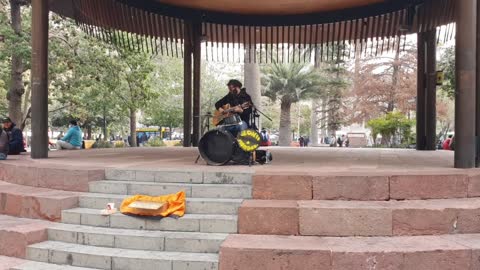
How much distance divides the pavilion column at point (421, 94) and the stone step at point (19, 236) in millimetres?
8785

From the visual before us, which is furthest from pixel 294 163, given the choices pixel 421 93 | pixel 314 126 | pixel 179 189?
pixel 314 126

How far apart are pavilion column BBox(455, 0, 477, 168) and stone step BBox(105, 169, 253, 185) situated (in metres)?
2.90

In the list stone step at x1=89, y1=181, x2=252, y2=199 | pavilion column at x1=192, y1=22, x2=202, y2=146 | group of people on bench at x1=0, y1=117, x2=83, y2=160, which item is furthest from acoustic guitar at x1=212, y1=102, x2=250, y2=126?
pavilion column at x1=192, y1=22, x2=202, y2=146

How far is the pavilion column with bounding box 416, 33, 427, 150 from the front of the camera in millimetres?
10773

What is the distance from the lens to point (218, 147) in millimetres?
6484

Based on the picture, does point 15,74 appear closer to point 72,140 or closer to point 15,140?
point 72,140

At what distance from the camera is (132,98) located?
54.6 feet

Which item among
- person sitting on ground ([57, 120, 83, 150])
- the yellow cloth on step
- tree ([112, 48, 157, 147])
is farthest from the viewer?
tree ([112, 48, 157, 147])

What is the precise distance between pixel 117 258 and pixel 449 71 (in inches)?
592

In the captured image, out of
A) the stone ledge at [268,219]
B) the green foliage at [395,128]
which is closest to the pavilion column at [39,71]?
the stone ledge at [268,219]

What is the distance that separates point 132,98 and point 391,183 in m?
13.1

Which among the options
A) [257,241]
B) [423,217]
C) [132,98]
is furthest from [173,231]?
[132,98]

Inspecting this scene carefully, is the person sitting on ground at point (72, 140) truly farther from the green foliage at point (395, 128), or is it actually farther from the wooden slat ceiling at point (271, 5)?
A: the green foliage at point (395, 128)

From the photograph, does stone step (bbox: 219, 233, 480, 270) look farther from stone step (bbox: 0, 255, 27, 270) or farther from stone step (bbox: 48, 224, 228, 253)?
stone step (bbox: 0, 255, 27, 270)
